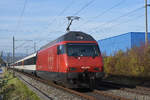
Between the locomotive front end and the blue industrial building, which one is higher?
the blue industrial building

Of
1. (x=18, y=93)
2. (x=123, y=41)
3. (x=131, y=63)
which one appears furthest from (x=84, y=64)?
(x=123, y=41)

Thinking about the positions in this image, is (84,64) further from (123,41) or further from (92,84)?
(123,41)

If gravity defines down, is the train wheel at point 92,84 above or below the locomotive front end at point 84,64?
below

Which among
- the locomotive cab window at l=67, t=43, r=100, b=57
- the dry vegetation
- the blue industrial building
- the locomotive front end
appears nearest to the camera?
the locomotive front end

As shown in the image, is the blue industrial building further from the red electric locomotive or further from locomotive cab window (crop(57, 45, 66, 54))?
the red electric locomotive

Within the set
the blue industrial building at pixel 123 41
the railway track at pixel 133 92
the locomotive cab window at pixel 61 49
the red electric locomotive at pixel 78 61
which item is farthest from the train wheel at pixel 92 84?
the blue industrial building at pixel 123 41

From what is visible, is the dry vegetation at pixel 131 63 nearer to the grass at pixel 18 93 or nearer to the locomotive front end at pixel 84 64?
the locomotive front end at pixel 84 64

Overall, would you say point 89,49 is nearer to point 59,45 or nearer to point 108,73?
point 59,45


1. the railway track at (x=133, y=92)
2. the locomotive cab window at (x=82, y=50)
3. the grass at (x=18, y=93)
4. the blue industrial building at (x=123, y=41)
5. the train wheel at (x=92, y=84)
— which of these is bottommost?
the grass at (x=18, y=93)

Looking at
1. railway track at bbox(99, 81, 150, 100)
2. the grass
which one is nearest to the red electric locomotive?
railway track at bbox(99, 81, 150, 100)

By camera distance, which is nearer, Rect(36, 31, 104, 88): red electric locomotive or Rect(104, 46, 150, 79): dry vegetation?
Rect(36, 31, 104, 88): red electric locomotive

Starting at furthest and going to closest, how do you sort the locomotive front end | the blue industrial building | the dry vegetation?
the blue industrial building → the dry vegetation → the locomotive front end

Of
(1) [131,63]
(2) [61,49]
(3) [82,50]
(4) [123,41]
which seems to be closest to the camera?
(3) [82,50]

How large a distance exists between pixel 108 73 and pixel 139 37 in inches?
676
